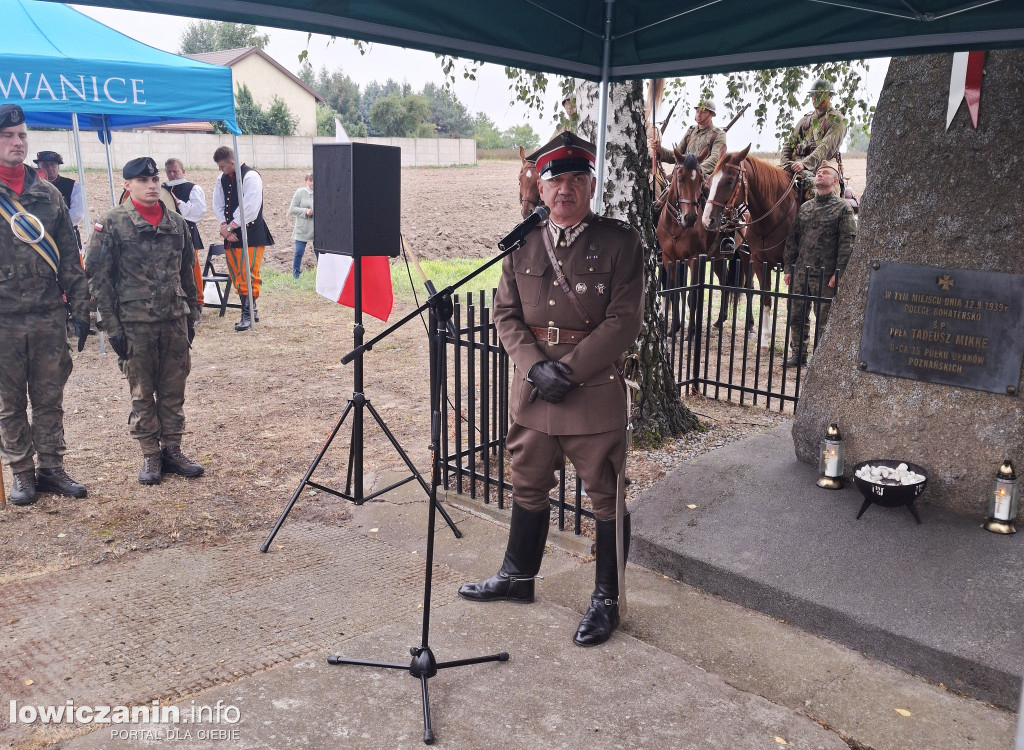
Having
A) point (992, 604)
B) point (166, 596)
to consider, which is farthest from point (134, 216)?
point (992, 604)

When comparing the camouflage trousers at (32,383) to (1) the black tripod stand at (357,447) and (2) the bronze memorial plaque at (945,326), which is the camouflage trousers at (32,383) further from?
(2) the bronze memorial plaque at (945,326)

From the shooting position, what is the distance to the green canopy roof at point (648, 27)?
3672 millimetres

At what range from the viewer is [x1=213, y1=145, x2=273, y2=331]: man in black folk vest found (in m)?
11.3

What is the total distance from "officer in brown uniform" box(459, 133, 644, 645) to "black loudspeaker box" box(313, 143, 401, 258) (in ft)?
3.86

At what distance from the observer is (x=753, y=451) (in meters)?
5.65

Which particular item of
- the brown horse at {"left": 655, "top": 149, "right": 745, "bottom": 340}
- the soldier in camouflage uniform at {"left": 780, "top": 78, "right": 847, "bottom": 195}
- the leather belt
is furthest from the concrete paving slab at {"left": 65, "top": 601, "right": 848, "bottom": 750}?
the soldier in camouflage uniform at {"left": 780, "top": 78, "right": 847, "bottom": 195}

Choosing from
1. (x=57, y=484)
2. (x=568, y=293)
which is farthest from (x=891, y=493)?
(x=57, y=484)

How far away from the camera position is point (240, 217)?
11320mm

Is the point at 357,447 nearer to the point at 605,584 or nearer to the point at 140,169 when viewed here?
the point at 605,584

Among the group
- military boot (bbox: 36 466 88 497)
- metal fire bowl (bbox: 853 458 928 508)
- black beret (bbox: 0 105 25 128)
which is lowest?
military boot (bbox: 36 466 88 497)

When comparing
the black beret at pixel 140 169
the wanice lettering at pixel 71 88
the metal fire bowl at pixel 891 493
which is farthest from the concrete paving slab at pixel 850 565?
the wanice lettering at pixel 71 88

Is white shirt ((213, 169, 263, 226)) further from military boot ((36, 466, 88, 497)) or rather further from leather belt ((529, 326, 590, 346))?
leather belt ((529, 326, 590, 346))

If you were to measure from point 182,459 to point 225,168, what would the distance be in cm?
651

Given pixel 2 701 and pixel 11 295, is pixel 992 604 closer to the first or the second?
pixel 2 701
